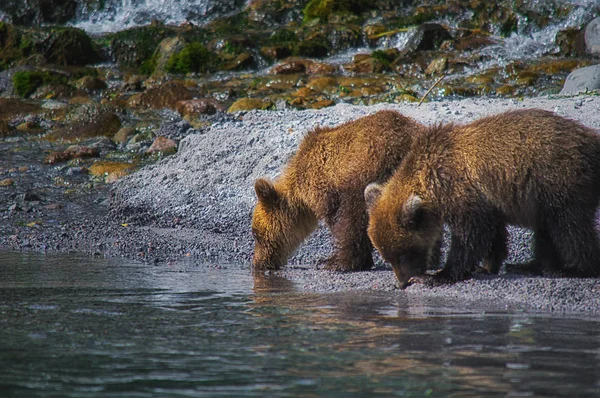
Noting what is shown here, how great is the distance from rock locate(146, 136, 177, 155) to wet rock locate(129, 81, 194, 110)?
16.7 feet

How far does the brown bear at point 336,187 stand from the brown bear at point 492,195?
29.6 inches

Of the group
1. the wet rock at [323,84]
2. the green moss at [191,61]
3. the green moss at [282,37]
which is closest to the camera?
the wet rock at [323,84]

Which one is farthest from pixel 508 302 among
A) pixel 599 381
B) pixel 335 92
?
pixel 335 92

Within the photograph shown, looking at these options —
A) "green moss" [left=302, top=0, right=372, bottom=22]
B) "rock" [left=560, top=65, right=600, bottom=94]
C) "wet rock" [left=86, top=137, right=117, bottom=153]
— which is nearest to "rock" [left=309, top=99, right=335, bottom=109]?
"wet rock" [left=86, top=137, right=117, bottom=153]

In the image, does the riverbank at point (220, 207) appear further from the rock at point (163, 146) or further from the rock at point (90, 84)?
the rock at point (90, 84)

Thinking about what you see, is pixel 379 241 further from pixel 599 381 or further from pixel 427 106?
pixel 427 106

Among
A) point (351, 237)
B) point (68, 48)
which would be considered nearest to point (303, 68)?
point (68, 48)

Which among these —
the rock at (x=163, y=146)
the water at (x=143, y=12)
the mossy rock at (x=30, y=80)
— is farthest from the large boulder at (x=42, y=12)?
the rock at (x=163, y=146)

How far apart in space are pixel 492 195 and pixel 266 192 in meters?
2.98

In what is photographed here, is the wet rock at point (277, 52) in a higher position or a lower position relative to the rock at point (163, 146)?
higher

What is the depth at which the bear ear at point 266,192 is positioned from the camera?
10.1m

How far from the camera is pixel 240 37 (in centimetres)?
3031

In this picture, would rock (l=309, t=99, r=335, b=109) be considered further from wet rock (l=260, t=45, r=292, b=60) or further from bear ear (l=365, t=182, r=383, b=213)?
bear ear (l=365, t=182, r=383, b=213)

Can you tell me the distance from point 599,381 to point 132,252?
315 inches
